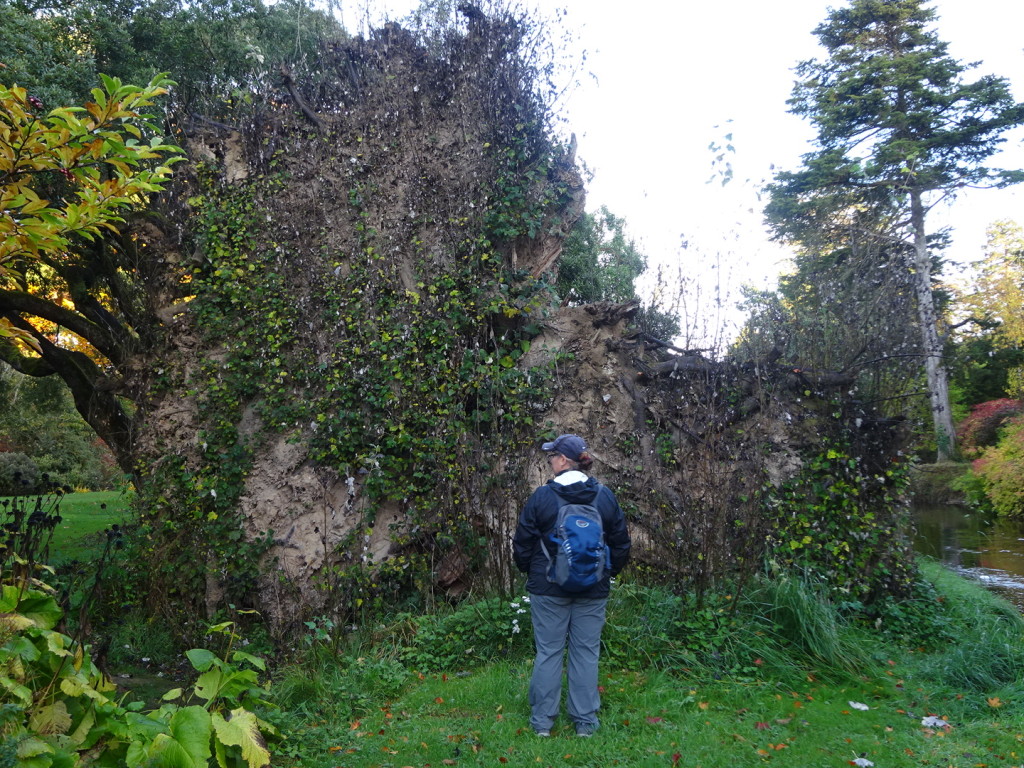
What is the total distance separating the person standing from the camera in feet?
14.2

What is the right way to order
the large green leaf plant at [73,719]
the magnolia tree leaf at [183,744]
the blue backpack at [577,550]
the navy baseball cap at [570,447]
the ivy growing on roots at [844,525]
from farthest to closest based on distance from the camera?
1. the ivy growing on roots at [844,525]
2. the navy baseball cap at [570,447]
3. the blue backpack at [577,550]
4. the magnolia tree leaf at [183,744]
5. the large green leaf plant at [73,719]

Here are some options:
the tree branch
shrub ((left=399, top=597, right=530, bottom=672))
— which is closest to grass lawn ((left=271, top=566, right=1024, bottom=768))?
shrub ((left=399, top=597, right=530, bottom=672))

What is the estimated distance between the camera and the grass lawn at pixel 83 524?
10445 millimetres

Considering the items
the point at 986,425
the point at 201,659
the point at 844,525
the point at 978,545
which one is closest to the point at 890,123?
the point at 986,425

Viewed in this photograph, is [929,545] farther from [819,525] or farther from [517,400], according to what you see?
[517,400]

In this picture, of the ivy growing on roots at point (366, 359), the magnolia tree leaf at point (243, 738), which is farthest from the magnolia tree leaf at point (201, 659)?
the ivy growing on roots at point (366, 359)

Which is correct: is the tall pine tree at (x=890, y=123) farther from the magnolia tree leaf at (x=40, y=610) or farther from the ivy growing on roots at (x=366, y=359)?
the magnolia tree leaf at (x=40, y=610)

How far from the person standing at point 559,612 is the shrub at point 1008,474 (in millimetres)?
15163

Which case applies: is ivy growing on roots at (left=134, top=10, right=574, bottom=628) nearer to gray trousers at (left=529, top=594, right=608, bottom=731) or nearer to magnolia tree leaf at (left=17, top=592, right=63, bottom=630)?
gray trousers at (left=529, top=594, right=608, bottom=731)

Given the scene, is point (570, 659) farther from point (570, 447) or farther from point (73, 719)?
point (73, 719)

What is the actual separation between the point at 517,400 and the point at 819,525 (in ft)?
10.3

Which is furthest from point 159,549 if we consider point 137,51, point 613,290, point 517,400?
point 613,290

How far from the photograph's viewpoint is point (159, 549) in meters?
7.74

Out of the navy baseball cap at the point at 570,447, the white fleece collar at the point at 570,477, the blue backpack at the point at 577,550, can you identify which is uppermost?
the navy baseball cap at the point at 570,447
